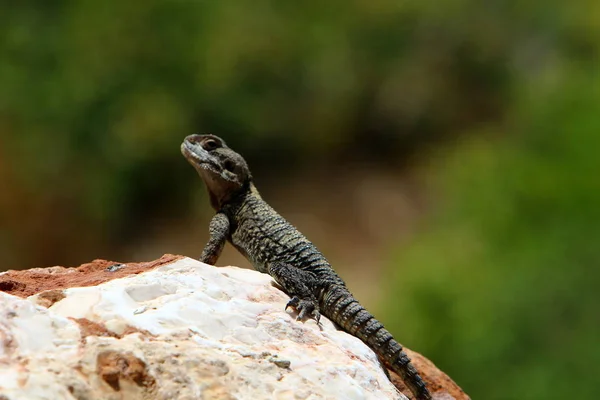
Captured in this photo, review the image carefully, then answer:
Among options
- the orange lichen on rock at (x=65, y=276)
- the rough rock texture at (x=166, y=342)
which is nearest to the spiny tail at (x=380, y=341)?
the rough rock texture at (x=166, y=342)

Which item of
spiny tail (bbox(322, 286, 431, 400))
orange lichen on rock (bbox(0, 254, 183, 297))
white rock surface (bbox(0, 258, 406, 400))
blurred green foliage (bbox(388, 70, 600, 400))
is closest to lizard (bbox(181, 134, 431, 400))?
spiny tail (bbox(322, 286, 431, 400))

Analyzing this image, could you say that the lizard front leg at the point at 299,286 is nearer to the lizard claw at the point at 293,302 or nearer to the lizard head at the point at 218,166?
the lizard claw at the point at 293,302

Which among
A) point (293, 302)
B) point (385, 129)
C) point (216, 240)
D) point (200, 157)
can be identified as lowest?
point (293, 302)

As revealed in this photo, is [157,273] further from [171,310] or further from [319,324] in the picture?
[319,324]

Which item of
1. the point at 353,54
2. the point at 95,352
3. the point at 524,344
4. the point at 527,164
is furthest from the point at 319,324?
the point at 353,54

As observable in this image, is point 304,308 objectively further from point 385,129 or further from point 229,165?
point 385,129

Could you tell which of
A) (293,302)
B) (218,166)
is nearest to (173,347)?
(293,302)

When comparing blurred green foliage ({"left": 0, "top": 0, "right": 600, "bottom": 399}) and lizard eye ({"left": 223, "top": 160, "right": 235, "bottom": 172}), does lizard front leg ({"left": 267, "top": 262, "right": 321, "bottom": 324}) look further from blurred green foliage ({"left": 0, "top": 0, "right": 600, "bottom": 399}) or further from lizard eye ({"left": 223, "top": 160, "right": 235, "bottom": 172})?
blurred green foliage ({"left": 0, "top": 0, "right": 600, "bottom": 399})
